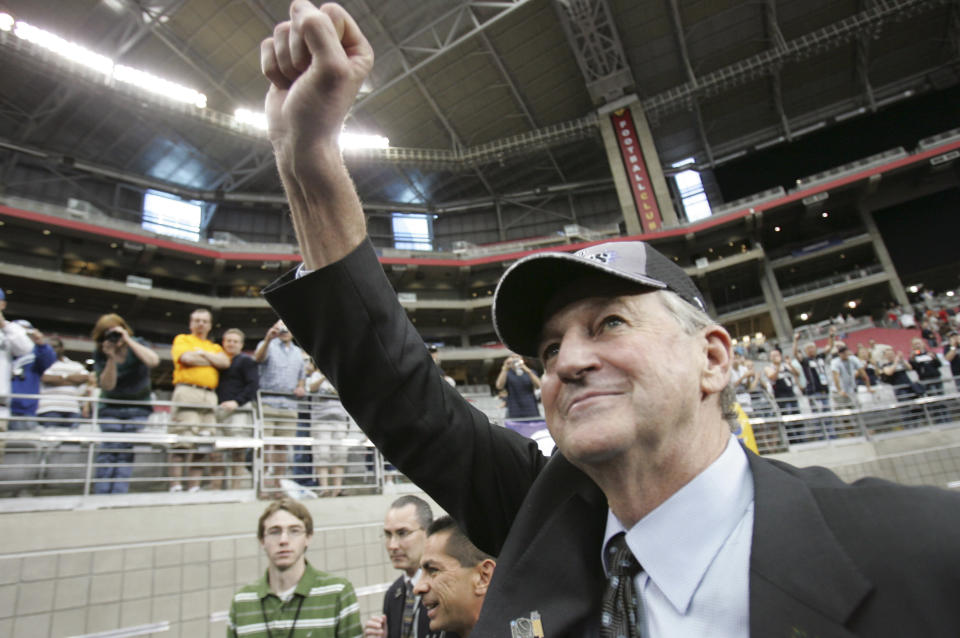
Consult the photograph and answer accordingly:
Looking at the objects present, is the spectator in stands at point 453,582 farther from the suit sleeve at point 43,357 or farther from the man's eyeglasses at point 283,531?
the suit sleeve at point 43,357

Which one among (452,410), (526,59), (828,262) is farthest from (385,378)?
(828,262)

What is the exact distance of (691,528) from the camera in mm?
862

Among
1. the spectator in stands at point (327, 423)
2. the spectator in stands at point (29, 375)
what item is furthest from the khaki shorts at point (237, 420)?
the spectator in stands at point (29, 375)

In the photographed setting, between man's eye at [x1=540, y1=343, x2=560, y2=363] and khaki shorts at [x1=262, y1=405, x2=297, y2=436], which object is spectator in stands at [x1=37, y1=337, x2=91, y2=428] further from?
man's eye at [x1=540, y1=343, x2=560, y2=363]

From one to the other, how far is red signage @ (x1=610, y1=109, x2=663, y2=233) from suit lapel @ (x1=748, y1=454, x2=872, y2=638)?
28060 millimetres

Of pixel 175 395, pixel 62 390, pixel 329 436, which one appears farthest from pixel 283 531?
pixel 62 390

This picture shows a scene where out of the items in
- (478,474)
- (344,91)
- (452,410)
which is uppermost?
(344,91)

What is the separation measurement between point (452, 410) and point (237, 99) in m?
27.9

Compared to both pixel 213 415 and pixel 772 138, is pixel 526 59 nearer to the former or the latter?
pixel 772 138

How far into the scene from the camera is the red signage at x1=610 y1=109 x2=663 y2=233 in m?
27.1

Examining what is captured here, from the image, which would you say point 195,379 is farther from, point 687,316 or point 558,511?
point 687,316

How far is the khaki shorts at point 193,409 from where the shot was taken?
Result: 17.0 feet

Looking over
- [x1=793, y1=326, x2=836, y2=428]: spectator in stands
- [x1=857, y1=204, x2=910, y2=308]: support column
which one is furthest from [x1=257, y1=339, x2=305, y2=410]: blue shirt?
[x1=857, y1=204, x2=910, y2=308]: support column

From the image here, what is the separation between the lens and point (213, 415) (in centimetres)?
552
